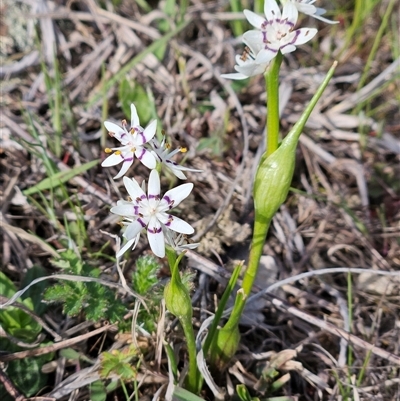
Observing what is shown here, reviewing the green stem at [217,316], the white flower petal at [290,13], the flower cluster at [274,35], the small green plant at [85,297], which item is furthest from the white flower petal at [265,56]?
the small green plant at [85,297]

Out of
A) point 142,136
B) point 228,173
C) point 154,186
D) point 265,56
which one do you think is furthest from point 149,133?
point 228,173

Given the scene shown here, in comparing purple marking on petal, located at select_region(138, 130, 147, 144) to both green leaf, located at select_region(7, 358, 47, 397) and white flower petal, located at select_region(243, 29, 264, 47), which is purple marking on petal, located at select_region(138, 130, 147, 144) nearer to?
white flower petal, located at select_region(243, 29, 264, 47)

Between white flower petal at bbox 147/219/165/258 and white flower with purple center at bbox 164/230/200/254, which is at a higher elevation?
white flower petal at bbox 147/219/165/258

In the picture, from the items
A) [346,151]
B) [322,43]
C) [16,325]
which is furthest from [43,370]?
[322,43]

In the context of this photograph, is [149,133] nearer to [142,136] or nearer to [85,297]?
[142,136]

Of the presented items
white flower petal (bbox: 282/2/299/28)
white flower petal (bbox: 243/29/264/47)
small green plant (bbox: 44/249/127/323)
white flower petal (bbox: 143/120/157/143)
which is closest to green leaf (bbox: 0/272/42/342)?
small green plant (bbox: 44/249/127/323)

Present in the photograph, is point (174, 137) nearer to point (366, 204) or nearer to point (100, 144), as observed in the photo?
point (100, 144)

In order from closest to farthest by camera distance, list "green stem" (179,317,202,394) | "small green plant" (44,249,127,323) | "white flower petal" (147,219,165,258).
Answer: "white flower petal" (147,219,165,258) → "green stem" (179,317,202,394) → "small green plant" (44,249,127,323)

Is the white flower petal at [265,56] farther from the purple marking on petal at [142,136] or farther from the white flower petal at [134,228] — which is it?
the white flower petal at [134,228]
